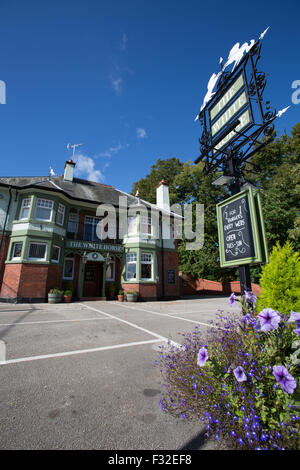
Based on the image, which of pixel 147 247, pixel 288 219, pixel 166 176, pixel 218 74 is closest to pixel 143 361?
pixel 218 74

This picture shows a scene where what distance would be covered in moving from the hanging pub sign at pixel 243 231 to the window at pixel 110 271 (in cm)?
1406

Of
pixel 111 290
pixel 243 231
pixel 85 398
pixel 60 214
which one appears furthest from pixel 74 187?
pixel 85 398

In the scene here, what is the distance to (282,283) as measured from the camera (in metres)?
3.59

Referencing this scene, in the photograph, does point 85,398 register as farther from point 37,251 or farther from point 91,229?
point 91,229

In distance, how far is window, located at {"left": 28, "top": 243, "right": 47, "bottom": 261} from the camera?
14.0m

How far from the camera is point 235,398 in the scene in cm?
187

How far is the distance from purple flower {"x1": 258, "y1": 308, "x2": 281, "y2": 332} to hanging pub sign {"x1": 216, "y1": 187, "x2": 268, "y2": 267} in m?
2.23

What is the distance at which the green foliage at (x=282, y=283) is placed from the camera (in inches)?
136

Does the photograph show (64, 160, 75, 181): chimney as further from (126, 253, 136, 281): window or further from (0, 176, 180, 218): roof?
(126, 253, 136, 281): window

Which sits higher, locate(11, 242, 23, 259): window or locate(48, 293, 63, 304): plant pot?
locate(11, 242, 23, 259): window

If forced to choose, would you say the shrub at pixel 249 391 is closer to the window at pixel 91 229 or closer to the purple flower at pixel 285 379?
the purple flower at pixel 285 379

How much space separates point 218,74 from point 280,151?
22.9 meters

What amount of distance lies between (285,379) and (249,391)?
50 cm

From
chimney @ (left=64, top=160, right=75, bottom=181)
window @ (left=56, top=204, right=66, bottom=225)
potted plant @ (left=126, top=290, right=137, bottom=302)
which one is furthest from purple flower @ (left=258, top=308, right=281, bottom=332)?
chimney @ (left=64, top=160, right=75, bottom=181)
